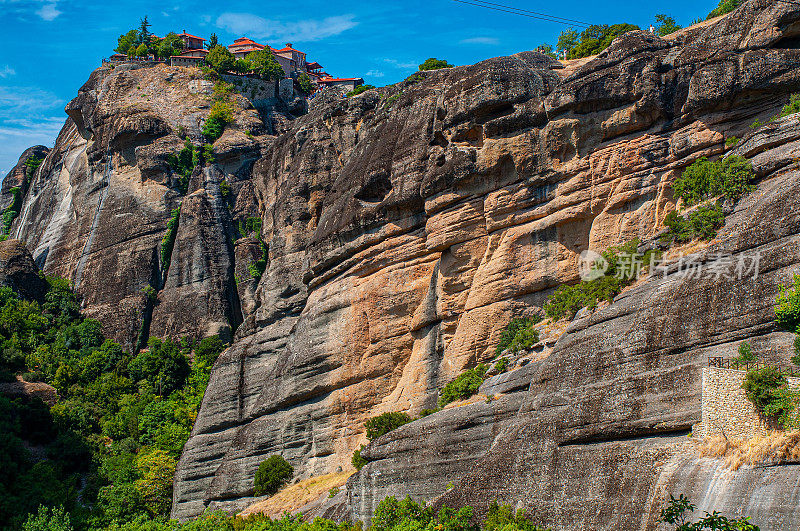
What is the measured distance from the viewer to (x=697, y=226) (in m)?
27.2

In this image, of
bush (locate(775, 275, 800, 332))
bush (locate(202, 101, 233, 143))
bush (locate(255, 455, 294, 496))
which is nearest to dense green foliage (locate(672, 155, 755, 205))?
bush (locate(775, 275, 800, 332))

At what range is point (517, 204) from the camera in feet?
120

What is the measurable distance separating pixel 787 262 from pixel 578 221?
14471 mm

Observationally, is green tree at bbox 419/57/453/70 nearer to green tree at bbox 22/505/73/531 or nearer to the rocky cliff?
the rocky cliff

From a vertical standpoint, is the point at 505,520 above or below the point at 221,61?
below

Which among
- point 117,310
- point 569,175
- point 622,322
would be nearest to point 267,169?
point 117,310

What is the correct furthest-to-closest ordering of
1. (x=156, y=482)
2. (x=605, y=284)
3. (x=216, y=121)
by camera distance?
(x=216, y=121), (x=156, y=482), (x=605, y=284)

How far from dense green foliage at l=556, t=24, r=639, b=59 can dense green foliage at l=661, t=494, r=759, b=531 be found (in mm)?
30647

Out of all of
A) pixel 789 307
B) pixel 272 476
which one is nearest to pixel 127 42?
pixel 272 476

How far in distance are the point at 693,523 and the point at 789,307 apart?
5645mm

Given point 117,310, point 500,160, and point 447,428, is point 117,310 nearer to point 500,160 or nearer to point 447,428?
point 500,160

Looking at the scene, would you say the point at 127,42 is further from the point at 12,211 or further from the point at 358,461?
the point at 358,461

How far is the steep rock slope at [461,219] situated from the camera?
33375 mm

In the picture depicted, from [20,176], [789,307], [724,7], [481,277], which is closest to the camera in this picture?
[789,307]
